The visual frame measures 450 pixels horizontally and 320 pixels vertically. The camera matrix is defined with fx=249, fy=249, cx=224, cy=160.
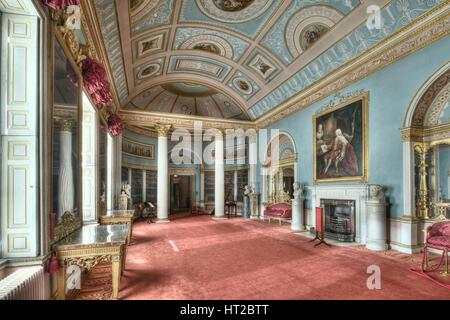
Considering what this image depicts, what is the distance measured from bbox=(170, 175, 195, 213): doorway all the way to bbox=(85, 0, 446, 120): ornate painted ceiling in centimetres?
585

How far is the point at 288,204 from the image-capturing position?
452 inches

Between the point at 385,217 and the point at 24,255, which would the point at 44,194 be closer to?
the point at 24,255

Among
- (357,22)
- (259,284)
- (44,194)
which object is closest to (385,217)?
(259,284)

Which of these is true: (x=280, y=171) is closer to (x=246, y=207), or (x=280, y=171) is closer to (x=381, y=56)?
(x=246, y=207)

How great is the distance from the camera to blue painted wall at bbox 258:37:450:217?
6023 millimetres

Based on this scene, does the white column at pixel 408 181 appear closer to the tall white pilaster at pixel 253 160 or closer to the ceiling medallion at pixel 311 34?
the ceiling medallion at pixel 311 34

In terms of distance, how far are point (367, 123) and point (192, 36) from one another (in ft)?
22.7

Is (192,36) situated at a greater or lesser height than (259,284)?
greater

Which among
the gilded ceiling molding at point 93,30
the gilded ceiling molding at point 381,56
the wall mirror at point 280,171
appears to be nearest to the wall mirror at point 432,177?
the gilded ceiling molding at point 381,56

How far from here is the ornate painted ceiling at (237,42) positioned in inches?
263

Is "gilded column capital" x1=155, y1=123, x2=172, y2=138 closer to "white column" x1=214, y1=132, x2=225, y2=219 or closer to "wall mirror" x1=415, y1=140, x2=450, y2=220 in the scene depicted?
"white column" x1=214, y1=132, x2=225, y2=219

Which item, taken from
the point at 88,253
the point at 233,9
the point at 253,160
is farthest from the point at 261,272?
the point at 253,160

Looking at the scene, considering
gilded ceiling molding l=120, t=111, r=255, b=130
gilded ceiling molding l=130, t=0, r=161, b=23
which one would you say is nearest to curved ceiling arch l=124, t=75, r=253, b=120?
gilded ceiling molding l=120, t=111, r=255, b=130
